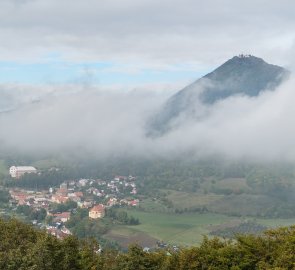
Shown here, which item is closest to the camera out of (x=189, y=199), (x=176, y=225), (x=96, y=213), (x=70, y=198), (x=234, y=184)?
(x=176, y=225)

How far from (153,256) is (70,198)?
76.3 m

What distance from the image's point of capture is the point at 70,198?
102 metres

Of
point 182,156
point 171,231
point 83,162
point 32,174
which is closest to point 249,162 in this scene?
point 182,156

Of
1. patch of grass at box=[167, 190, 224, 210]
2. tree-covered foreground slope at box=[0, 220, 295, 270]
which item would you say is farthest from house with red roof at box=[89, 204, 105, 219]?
tree-covered foreground slope at box=[0, 220, 295, 270]

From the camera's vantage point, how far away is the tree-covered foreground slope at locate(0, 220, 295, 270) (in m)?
26.1

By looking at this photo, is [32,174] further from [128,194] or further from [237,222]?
[237,222]

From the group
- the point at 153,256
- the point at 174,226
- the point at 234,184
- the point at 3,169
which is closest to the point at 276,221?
the point at 174,226

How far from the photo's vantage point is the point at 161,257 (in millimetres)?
28016

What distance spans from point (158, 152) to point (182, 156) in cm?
1101

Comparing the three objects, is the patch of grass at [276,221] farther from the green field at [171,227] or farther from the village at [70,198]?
the village at [70,198]

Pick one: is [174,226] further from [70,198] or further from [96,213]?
[70,198]

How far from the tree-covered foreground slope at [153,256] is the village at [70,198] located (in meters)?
43.4

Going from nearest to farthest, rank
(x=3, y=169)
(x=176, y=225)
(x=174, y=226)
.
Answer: (x=174, y=226), (x=176, y=225), (x=3, y=169)

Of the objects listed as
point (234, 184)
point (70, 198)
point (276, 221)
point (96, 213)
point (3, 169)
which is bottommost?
point (276, 221)
